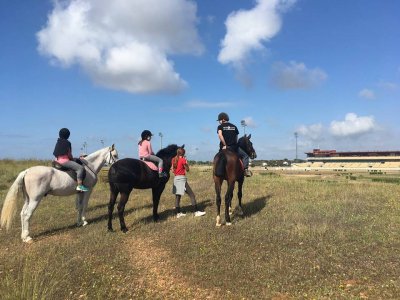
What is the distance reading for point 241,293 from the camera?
20.5 feet

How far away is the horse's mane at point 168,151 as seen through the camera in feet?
40.3

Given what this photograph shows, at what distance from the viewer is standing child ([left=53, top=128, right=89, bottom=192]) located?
11.3 metres

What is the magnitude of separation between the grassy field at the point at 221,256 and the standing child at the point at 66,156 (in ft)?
5.37

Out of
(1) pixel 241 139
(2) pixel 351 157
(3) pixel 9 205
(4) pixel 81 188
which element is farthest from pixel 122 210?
(2) pixel 351 157

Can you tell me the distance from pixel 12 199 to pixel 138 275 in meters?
5.37

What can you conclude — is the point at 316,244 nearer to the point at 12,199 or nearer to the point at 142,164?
the point at 142,164

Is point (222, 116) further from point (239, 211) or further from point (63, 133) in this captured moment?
point (63, 133)

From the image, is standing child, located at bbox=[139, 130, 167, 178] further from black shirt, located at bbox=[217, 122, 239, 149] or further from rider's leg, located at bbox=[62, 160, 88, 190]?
black shirt, located at bbox=[217, 122, 239, 149]

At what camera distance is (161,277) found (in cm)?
712

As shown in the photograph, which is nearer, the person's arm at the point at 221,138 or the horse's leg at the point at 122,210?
the horse's leg at the point at 122,210

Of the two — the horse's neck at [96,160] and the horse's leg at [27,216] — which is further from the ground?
the horse's neck at [96,160]

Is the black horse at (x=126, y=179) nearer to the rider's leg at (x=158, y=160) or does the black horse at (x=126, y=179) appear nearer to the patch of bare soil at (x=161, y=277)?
the rider's leg at (x=158, y=160)

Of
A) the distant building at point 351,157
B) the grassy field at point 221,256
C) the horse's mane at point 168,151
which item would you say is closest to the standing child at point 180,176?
the horse's mane at point 168,151

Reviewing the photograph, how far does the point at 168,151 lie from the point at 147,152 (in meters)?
0.79
